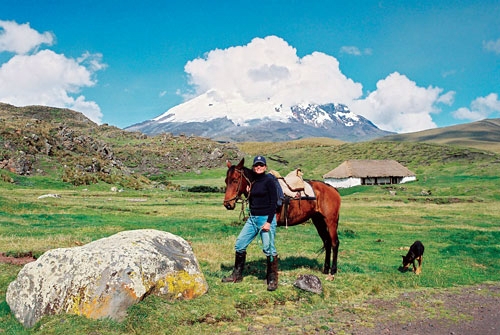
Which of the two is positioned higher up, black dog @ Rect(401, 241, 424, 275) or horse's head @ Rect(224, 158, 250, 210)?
horse's head @ Rect(224, 158, 250, 210)

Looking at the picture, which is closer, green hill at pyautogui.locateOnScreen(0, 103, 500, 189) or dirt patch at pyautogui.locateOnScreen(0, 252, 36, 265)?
dirt patch at pyautogui.locateOnScreen(0, 252, 36, 265)

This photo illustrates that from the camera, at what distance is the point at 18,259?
14023mm

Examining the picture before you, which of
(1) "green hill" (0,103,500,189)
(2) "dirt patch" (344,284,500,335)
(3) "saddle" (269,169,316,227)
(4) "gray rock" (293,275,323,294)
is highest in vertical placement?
(1) "green hill" (0,103,500,189)

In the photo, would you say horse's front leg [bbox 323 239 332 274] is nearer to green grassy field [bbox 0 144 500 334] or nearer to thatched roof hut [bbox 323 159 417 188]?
green grassy field [bbox 0 144 500 334]

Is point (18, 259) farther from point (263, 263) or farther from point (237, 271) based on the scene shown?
point (263, 263)

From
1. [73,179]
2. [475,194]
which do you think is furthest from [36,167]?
[475,194]

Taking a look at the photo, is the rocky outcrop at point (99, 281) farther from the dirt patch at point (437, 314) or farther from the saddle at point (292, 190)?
the dirt patch at point (437, 314)

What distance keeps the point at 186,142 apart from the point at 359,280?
148 meters

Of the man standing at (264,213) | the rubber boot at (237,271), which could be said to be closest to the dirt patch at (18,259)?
the rubber boot at (237,271)

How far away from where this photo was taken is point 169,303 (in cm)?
893

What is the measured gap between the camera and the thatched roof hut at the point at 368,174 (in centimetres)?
9225

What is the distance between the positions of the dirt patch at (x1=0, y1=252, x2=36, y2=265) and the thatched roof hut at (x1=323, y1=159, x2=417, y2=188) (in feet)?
273

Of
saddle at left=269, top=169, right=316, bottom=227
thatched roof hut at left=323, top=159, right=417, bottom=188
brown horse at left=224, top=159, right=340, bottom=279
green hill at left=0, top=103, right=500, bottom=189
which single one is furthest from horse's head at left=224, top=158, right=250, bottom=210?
thatched roof hut at left=323, top=159, right=417, bottom=188

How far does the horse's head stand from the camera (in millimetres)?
10703
